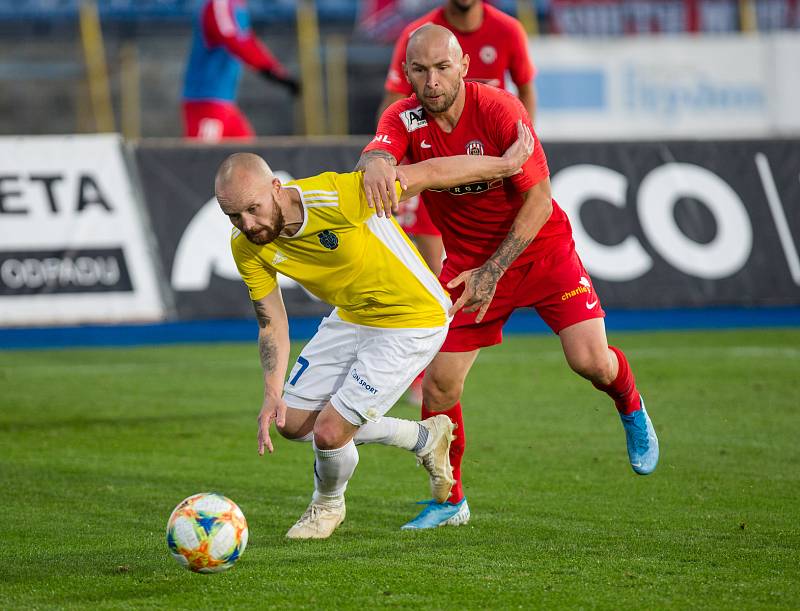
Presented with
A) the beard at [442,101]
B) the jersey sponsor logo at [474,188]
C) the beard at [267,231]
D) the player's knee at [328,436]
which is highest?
the beard at [442,101]

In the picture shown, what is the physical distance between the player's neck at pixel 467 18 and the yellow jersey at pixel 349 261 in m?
3.31

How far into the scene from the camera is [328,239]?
521cm

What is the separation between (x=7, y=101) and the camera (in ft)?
65.6

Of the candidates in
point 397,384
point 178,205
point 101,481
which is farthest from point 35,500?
point 178,205

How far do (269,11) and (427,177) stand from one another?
48.7ft

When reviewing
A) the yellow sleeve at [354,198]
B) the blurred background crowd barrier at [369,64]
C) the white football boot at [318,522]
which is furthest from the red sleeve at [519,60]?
the blurred background crowd barrier at [369,64]

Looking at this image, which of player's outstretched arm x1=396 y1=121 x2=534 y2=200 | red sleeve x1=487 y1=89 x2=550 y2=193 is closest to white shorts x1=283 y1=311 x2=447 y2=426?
player's outstretched arm x1=396 y1=121 x2=534 y2=200

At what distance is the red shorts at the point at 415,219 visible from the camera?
28.0 feet

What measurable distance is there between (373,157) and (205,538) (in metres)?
1.74

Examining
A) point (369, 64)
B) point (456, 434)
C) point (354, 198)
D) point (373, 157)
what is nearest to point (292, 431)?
point (456, 434)

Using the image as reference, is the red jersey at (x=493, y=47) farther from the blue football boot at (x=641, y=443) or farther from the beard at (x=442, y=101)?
the blue football boot at (x=641, y=443)

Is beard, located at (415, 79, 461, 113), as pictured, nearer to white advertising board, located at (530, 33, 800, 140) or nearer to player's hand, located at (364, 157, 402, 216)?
player's hand, located at (364, 157, 402, 216)

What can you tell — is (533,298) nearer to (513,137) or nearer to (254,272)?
(513,137)

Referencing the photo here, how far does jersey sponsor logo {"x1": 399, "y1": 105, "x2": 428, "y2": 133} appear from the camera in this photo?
582cm
